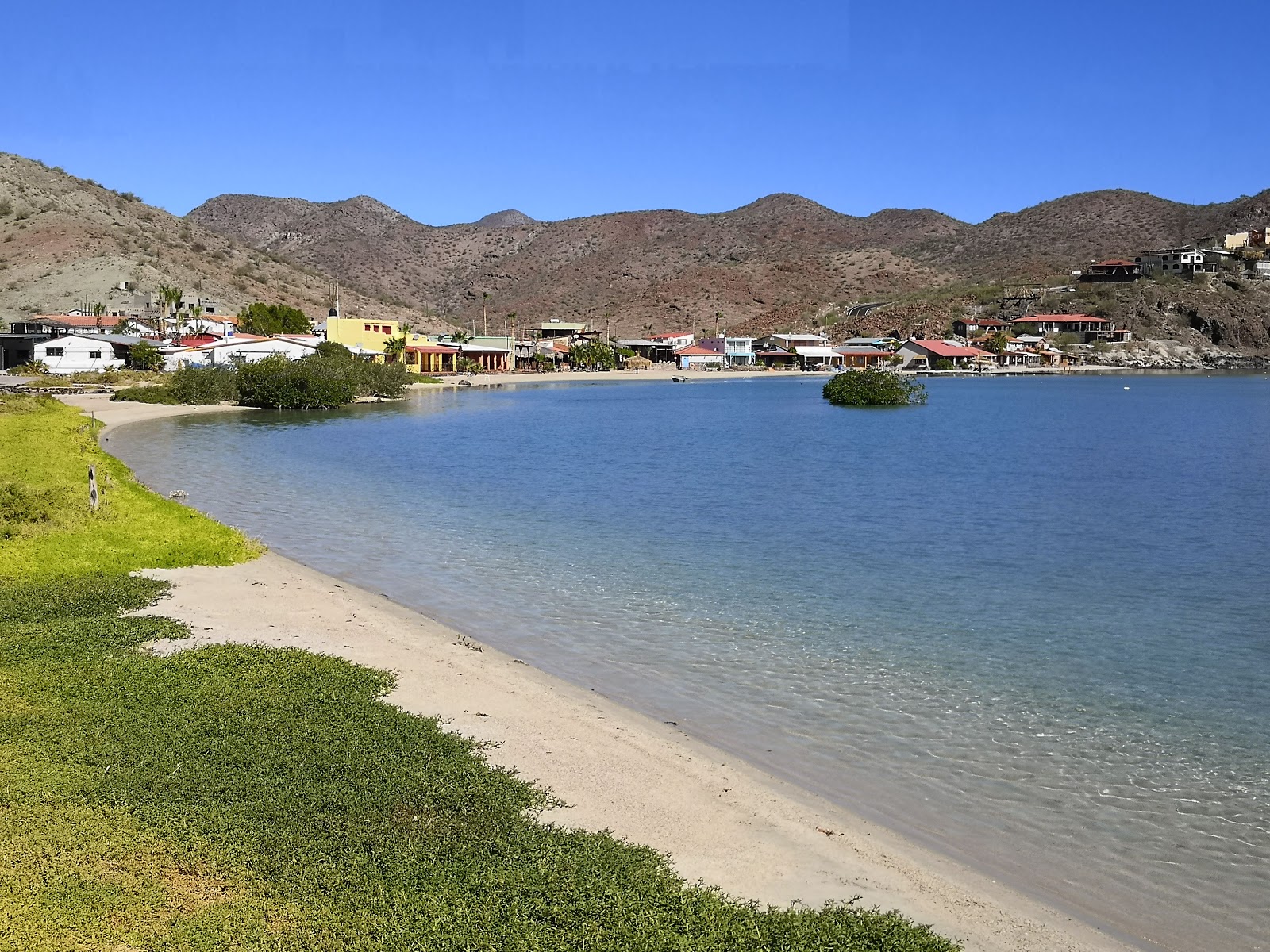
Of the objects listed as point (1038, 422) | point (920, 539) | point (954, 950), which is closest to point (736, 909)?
point (954, 950)

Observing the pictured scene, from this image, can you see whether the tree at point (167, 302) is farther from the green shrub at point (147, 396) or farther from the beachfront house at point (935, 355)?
the beachfront house at point (935, 355)

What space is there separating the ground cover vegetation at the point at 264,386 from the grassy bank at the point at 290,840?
58.3 m

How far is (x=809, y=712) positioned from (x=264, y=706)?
565 centimetres

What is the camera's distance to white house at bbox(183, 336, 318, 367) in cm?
7881

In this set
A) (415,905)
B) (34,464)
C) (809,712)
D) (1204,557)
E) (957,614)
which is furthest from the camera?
(34,464)

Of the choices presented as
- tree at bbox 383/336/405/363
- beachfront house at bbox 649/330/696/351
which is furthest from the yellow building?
beachfront house at bbox 649/330/696/351

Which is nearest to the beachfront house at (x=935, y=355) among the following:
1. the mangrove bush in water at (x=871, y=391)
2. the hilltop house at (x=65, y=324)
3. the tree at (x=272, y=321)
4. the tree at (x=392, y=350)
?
the mangrove bush in water at (x=871, y=391)

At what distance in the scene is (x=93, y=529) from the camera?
63.1ft

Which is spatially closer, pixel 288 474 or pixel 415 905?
pixel 415 905

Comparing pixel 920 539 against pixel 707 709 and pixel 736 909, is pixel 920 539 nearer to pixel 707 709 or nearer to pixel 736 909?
pixel 707 709

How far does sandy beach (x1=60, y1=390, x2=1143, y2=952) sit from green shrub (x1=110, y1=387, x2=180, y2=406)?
54.3 meters

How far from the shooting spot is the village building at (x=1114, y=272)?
164 meters

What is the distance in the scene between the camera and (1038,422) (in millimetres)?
63656

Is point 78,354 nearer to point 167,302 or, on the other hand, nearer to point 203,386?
point 203,386
